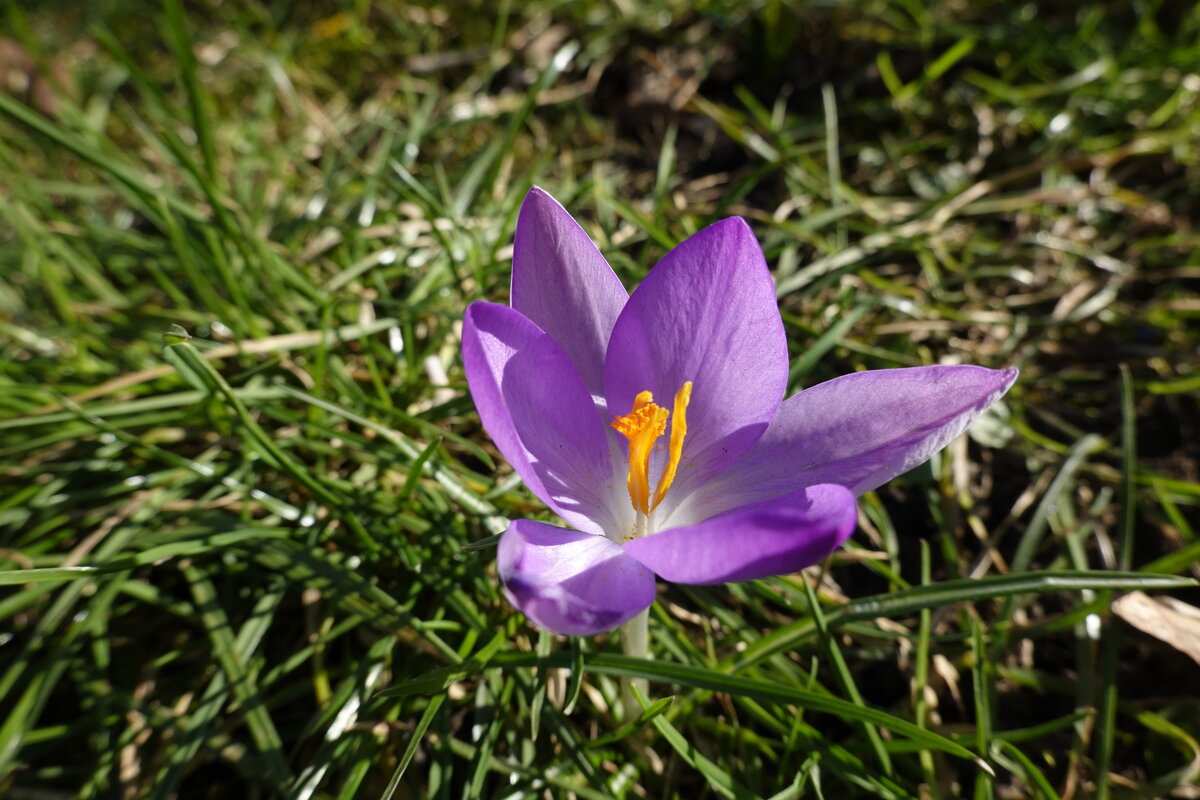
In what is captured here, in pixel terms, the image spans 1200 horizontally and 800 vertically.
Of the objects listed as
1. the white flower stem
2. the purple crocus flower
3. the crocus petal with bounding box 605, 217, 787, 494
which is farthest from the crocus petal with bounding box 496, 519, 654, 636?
the crocus petal with bounding box 605, 217, 787, 494

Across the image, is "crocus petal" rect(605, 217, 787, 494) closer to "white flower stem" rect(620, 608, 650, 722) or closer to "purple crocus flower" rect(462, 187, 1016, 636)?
"purple crocus flower" rect(462, 187, 1016, 636)

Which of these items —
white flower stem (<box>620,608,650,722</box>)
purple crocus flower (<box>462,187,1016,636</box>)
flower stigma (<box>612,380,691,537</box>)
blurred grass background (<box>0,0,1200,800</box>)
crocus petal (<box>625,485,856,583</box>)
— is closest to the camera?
crocus petal (<box>625,485,856,583</box>)

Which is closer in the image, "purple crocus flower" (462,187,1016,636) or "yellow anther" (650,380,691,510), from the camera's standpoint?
"purple crocus flower" (462,187,1016,636)

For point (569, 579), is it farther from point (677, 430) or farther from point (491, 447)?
point (491, 447)

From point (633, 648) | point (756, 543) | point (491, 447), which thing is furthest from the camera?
point (491, 447)

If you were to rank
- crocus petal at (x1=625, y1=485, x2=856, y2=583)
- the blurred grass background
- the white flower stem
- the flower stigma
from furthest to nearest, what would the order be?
the blurred grass background
the white flower stem
the flower stigma
crocus petal at (x1=625, y1=485, x2=856, y2=583)

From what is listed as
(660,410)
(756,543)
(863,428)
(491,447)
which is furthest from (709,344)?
→ (491,447)
